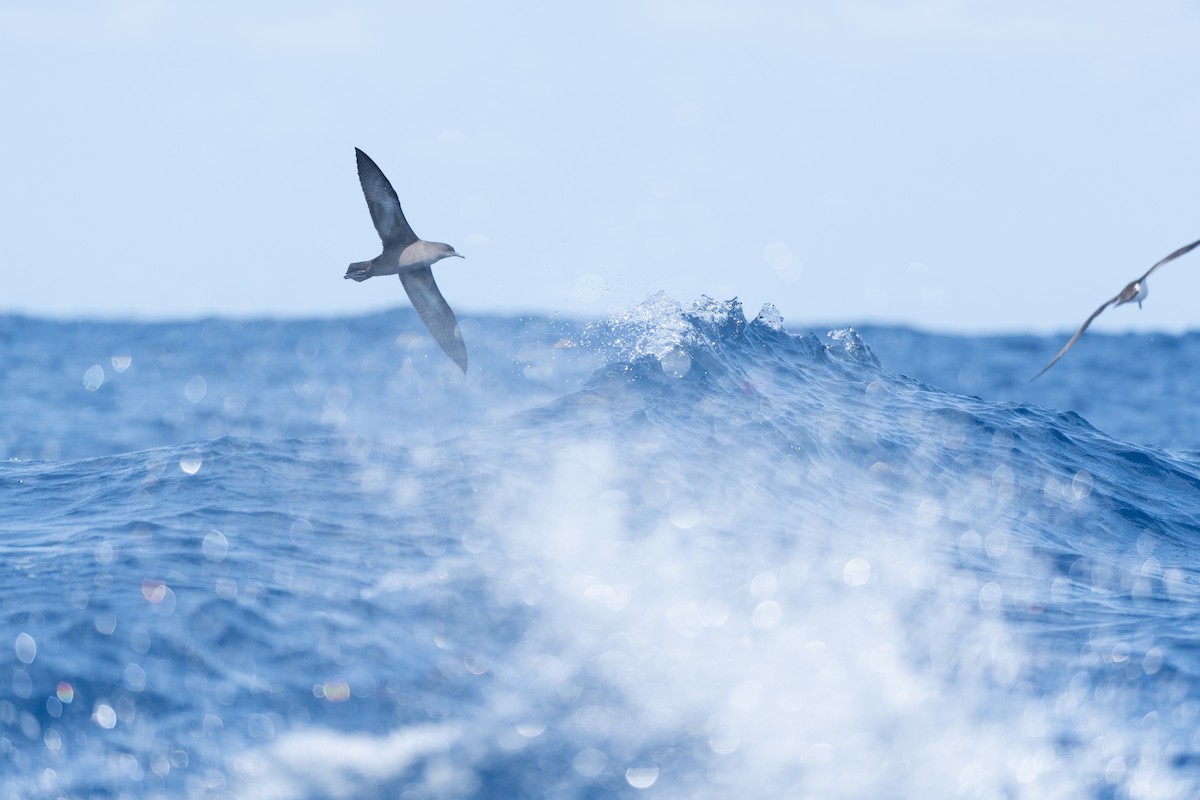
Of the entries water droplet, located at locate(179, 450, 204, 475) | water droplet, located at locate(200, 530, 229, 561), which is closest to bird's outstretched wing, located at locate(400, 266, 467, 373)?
water droplet, located at locate(200, 530, 229, 561)

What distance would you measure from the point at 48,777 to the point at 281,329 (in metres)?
77.3

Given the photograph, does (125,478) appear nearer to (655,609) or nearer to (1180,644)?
(655,609)

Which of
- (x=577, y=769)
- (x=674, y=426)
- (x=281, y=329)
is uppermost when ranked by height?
(x=674, y=426)

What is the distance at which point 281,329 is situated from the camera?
274ft

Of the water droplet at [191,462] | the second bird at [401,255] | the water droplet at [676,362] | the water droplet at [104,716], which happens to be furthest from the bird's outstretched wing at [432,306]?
the water droplet at [104,716]

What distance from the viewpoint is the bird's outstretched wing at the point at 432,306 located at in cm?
1452

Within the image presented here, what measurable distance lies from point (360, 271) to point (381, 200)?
823mm

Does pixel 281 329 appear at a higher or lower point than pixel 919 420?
lower

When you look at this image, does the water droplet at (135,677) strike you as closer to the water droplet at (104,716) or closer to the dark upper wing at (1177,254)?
the water droplet at (104,716)

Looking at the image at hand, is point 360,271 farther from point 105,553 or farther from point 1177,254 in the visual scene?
point 1177,254

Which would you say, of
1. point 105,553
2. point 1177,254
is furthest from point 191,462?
point 1177,254

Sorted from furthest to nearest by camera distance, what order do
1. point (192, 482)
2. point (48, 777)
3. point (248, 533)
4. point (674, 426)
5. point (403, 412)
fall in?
1. point (403, 412)
2. point (674, 426)
3. point (192, 482)
4. point (248, 533)
5. point (48, 777)

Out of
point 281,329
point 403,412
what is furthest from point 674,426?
point 281,329

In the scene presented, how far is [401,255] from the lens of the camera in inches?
543
